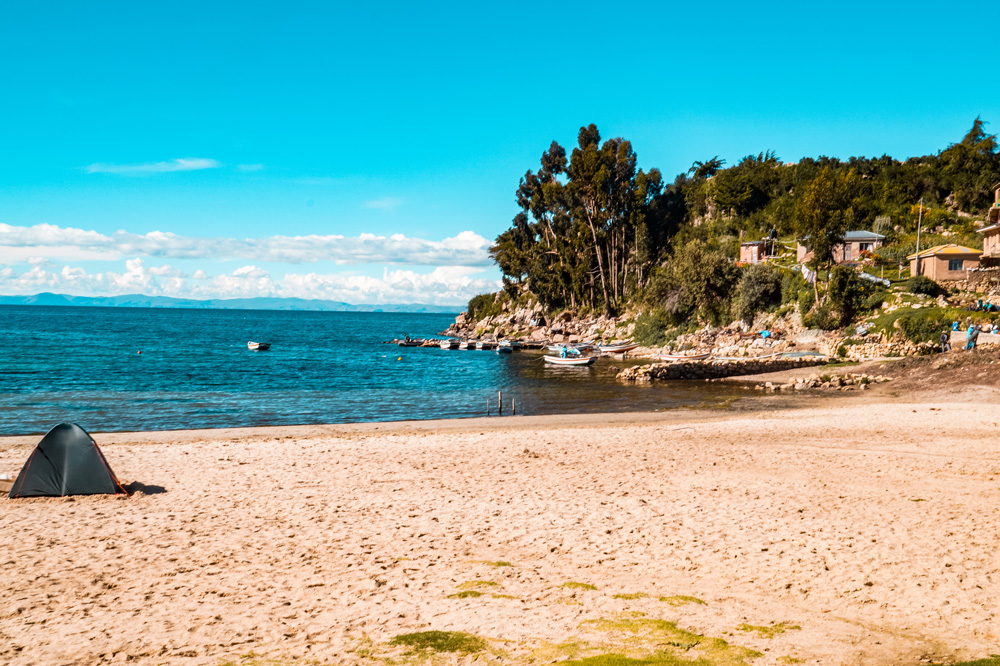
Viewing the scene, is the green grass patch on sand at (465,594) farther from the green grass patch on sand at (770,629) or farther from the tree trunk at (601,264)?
the tree trunk at (601,264)

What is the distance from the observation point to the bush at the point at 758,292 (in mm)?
56812

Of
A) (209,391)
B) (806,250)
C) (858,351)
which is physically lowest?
(209,391)

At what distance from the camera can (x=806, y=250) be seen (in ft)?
224

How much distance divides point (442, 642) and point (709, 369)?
126 ft

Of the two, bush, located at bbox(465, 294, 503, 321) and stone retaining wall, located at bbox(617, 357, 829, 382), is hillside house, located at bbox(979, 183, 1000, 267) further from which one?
bush, located at bbox(465, 294, 503, 321)

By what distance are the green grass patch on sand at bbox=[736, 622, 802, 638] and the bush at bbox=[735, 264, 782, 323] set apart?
53.3 meters

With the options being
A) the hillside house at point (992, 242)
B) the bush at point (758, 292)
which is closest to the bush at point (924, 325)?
the hillside house at point (992, 242)

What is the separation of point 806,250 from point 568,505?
65.3 metres

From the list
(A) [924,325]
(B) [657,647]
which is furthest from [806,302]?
(B) [657,647]

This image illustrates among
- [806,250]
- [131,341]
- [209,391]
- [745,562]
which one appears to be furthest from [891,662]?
[131,341]

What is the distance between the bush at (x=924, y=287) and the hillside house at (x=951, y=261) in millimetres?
3133

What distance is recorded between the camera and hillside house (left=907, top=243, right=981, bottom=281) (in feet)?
160

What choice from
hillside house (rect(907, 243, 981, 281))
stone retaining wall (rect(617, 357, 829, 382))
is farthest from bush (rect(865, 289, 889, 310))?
stone retaining wall (rect(617, 357, 829, 382))

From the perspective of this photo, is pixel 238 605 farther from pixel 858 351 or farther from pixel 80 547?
pixel 858 351
